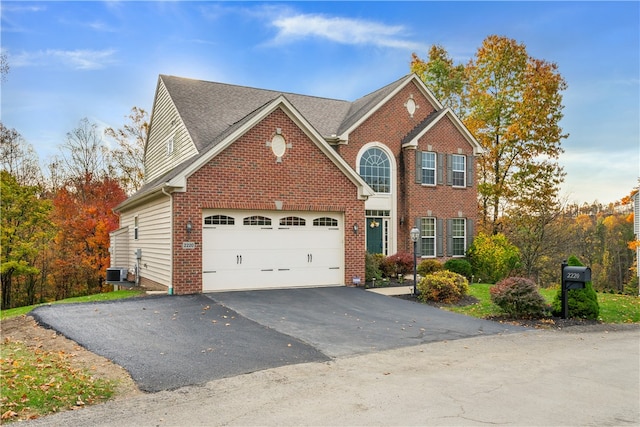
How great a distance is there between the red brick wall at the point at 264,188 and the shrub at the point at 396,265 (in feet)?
8.61

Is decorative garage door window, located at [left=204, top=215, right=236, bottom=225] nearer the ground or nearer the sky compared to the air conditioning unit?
nearer the sky

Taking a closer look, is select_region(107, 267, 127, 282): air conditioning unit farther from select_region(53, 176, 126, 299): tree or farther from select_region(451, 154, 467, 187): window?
select_region(451, 154, 467, 187): window

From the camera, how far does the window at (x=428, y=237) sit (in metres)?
20.8

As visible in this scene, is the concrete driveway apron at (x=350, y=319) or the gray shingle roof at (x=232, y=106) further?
the gray shingle roof at (x=232, y=106)

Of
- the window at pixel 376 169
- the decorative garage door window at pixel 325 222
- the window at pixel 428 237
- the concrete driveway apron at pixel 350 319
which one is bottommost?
the concrete driveway apron at pixel 350 319

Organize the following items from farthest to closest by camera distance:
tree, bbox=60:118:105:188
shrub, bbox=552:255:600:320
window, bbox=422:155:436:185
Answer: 1. tree, bbox=60:118:105:188
2. window, bbox=422:155:436:185
3. shrub, bbox=552:255:600:320

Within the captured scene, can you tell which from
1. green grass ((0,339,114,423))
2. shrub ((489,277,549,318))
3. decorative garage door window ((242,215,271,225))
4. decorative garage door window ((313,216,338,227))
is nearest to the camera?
green grass ((0,339,114,423))

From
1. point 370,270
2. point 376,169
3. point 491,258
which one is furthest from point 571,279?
point 376,169

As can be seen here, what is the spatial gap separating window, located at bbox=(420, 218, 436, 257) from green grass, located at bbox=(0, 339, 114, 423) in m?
16.0

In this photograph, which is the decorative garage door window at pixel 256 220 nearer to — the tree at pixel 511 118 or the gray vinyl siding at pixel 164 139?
the gray vinyl siding at pixel 164 139

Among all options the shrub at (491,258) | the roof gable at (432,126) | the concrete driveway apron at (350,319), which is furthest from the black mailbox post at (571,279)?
the roof gable at (432,126)

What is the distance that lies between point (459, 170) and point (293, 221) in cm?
1033

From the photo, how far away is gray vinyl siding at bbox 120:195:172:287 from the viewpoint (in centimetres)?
1366

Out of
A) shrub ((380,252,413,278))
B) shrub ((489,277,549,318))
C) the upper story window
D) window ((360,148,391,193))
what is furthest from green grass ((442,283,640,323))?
the upper story window
